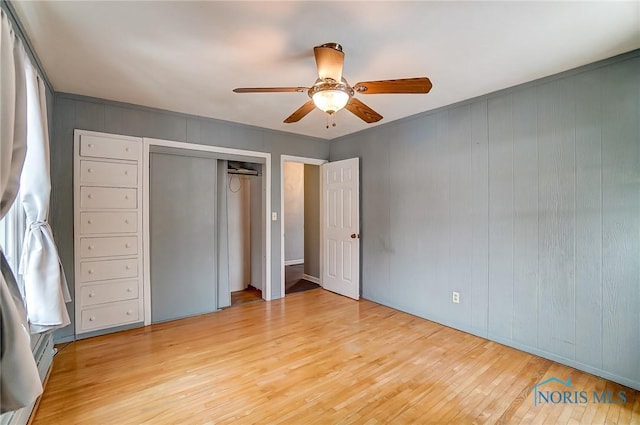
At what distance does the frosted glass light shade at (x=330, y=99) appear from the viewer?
1.94 m

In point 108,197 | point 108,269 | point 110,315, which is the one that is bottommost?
point 110,315

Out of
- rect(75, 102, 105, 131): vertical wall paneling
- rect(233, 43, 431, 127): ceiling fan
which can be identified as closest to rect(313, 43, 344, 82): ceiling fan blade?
rect(233, 43, 431, 127): ceiling fan

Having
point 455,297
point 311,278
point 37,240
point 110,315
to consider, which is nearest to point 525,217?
point 455,297

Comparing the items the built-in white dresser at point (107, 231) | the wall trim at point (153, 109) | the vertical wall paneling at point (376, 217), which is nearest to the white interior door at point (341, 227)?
the vertical wall paneling at point (376, 217)

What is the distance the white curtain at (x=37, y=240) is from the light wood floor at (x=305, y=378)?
644 mm

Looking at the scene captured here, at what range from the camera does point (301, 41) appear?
2.04 meters

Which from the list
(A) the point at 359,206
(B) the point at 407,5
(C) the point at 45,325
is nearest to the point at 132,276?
(C) the point at 45,325

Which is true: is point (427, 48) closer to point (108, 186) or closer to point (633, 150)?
point (633, 150)

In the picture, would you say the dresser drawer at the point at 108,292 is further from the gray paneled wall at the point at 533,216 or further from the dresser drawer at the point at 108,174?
the gray paneled wall at the point at 533,216

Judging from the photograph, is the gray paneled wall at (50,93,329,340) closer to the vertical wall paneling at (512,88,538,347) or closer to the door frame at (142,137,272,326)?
the door frame at (142,137,272,326)

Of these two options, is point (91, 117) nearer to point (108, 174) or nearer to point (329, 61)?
point (108, 174)

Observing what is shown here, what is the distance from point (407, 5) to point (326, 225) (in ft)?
11.2

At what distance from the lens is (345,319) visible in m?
3.56

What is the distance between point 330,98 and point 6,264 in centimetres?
190
